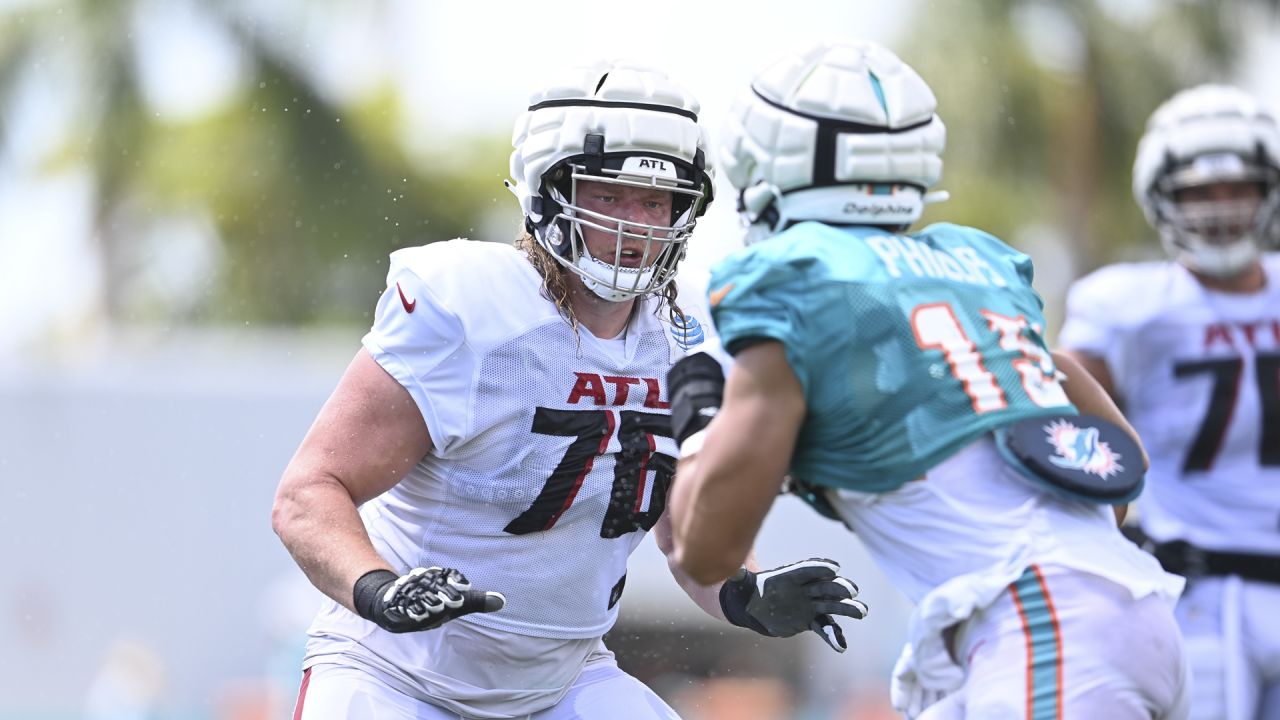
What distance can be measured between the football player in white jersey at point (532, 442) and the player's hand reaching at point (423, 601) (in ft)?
0.68

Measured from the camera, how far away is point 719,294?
112 inches

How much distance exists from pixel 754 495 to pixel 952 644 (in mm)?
408

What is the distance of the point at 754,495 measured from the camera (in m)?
2.79

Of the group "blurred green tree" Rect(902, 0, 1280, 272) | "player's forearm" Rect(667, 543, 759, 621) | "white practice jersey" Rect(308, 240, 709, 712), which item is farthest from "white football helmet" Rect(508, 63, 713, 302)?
"blurred green tree" Rect(902, 0, 1280, 272)

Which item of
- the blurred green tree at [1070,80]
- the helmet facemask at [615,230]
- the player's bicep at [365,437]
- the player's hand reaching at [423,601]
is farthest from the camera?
the blurred green tree at [1070,80]

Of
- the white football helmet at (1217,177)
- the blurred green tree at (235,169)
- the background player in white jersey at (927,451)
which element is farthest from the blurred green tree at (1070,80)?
the background player in white jersey at (927,451)

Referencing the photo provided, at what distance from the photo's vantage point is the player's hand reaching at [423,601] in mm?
3215

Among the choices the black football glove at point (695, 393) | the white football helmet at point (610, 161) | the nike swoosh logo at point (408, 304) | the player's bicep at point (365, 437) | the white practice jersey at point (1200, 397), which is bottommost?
the white practice jersey at point (1200, 397)

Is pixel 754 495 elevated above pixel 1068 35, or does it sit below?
above

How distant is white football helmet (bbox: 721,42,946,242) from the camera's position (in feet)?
9.76

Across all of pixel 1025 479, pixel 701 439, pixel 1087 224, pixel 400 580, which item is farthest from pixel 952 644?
pixel 1087 224

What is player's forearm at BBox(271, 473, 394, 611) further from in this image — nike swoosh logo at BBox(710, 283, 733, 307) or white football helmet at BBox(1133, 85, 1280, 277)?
white football helmet at BBox(1133, 85, 1280, 277)

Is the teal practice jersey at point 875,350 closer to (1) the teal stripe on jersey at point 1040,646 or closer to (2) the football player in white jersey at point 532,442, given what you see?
(1) the teal stripe on jersey at point 1040,646

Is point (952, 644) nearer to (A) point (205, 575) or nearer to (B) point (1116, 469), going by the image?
(B) point (1116, 469)
